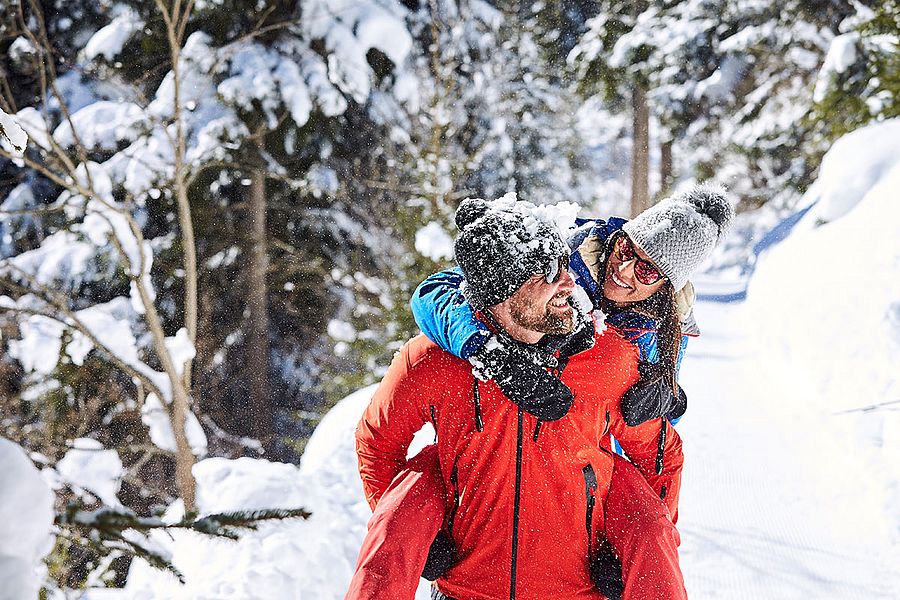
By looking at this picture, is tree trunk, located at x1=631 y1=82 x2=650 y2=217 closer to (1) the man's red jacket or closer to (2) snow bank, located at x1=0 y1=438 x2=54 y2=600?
(1) the man's red jacket

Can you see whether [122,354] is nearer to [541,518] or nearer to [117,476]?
[117,476]

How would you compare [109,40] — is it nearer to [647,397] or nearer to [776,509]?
[776,509]

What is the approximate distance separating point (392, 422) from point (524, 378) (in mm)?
450

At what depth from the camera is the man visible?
71.7 inches

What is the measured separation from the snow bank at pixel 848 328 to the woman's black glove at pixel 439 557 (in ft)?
9.95

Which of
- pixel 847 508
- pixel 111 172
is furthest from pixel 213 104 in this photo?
pixel 847 508

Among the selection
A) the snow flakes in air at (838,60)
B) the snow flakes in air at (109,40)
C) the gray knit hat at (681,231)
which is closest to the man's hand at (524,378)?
the gray knit hat at (681,231)

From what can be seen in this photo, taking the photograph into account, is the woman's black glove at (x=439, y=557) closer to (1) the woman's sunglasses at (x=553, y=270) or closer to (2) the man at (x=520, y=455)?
(2) the man at (x=520, y=455)

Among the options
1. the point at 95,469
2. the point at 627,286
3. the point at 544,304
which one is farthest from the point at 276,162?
the point at 544,304

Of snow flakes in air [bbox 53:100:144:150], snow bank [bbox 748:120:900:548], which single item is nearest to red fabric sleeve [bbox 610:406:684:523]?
snow bank [bbox 748:120:900:548]

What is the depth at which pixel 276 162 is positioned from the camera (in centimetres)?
1046

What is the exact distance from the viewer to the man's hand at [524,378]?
1733 millimetres

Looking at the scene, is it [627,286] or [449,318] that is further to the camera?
[627,286]

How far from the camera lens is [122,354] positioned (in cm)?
687
